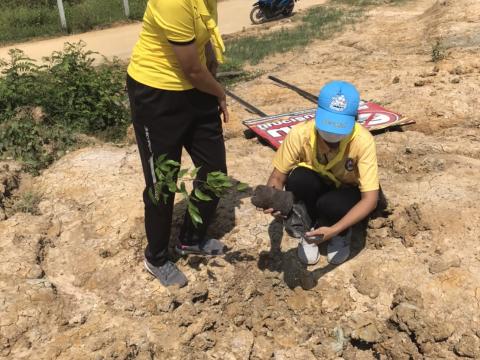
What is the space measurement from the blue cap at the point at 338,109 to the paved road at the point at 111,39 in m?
7.19

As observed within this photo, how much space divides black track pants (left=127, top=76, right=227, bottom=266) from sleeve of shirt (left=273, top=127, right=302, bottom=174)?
0.33 m

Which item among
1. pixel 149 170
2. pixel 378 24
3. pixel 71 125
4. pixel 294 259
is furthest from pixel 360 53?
pixel 149 170

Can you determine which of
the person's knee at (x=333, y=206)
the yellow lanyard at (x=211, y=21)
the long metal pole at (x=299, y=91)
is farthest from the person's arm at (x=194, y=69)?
the long metal pole at (x=299, y=91)

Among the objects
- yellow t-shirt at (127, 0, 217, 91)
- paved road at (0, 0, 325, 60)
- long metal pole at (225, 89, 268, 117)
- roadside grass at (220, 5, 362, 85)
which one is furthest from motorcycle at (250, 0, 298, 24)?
yellow t-shirt at (127, 0, 217, 91)

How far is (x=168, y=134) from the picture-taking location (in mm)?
2311

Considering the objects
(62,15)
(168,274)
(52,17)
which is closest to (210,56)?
(168,274)

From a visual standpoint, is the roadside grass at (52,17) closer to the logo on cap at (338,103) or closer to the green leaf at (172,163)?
the green leaf at (172,163)

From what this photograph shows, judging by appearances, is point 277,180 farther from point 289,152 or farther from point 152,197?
point 152,197

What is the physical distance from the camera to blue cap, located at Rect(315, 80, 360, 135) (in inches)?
92.0

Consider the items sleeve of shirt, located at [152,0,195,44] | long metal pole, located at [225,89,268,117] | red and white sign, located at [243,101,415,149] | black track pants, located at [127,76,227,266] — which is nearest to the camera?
sleeve of shirt, located at [152,0,195,44]

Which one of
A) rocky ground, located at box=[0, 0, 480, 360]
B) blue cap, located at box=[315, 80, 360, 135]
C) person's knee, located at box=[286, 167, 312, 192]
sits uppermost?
blue cap, located at box=[315, 80, 360, 135]

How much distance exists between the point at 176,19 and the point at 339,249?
1.57 m

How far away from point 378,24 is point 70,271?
7.47 m

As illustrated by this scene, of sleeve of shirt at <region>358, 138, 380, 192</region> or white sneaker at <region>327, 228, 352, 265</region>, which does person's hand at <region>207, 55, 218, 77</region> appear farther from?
white sneaker at <region>327, 228, 352, 265</region>
